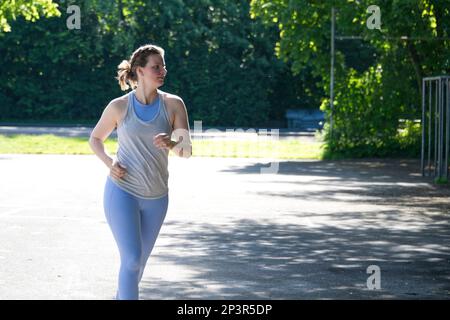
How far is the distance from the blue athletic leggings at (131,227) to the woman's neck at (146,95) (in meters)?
0.55

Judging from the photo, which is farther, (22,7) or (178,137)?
(22,7)

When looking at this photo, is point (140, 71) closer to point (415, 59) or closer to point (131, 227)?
point (131, 227)

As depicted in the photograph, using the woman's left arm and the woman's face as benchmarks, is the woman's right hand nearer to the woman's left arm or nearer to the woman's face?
the woman's left arm

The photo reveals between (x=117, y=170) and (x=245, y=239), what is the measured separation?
→ 17.8 ft

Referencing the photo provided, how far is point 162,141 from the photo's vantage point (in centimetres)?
709

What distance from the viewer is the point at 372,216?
598 inches

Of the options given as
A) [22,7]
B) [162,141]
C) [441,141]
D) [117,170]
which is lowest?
[441,141]

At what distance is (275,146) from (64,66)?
67.0ft

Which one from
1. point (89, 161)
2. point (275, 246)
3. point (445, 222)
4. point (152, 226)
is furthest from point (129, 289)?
point (89, 161)

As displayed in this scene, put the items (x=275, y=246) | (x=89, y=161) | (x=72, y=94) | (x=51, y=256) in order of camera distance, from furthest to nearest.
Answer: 1. (x=72, y=94)
2. (x=89, y=161)
3. (x=275, y=246)
4. (x=51, y=256)

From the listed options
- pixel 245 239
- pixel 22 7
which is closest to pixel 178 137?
pixel 245 239

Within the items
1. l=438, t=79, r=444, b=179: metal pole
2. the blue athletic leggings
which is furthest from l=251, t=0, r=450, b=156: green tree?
the blue athletic leggings

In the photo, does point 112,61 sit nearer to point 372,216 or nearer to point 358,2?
point 358,2

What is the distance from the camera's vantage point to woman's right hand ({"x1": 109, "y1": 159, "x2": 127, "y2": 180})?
7223 mm
